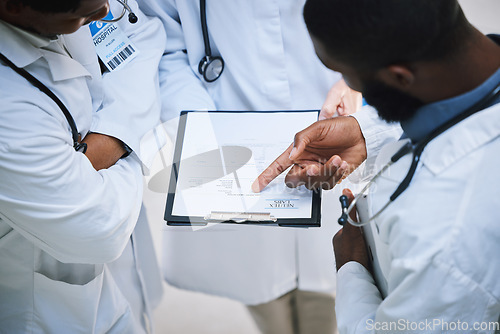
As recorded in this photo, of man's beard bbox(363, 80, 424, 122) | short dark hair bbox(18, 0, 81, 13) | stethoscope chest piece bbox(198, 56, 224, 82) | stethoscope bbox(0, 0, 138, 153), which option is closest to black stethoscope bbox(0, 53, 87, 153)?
stethoscope bbox(0, 0, 138, 153)

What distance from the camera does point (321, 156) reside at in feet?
3.50

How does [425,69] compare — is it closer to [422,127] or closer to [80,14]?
[422,127]

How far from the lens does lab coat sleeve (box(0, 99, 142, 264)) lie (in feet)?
2.44

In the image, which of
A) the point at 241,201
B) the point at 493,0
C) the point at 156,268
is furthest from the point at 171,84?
the point at 493,0

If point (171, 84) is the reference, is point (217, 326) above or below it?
below

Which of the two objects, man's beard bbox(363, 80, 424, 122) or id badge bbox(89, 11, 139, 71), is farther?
id badge bbox(89, 11, 139, 71)

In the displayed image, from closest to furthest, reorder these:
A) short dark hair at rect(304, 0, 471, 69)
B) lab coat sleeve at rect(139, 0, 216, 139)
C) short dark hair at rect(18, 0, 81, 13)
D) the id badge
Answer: short dark hair at rect(304, 0, 471, 69), short dark hair at rect(18, 0, 81, 13), the id badge, lab coat sleeve at rect(139, 0, 216, 139)

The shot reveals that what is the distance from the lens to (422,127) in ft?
2.34

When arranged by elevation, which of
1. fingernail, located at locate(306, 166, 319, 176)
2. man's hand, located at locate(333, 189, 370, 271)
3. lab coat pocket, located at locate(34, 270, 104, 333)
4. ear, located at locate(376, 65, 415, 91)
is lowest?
lab coat pocket, located at locate(34, 270, 104, 333)

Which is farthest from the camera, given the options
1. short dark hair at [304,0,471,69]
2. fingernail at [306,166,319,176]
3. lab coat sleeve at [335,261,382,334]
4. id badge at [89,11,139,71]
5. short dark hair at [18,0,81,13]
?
id badge at [89,11,139,71]

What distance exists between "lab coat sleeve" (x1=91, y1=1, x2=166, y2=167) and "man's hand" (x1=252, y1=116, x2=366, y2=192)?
0.98 feet

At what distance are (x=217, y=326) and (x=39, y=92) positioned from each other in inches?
48.5

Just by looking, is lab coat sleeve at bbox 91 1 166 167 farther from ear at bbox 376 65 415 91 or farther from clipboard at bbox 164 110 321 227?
ear at bbox 376 65 415 91

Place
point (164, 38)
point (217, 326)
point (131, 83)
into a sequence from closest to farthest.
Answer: point (131, 83) < point (164, 38) < point (217, 326)
